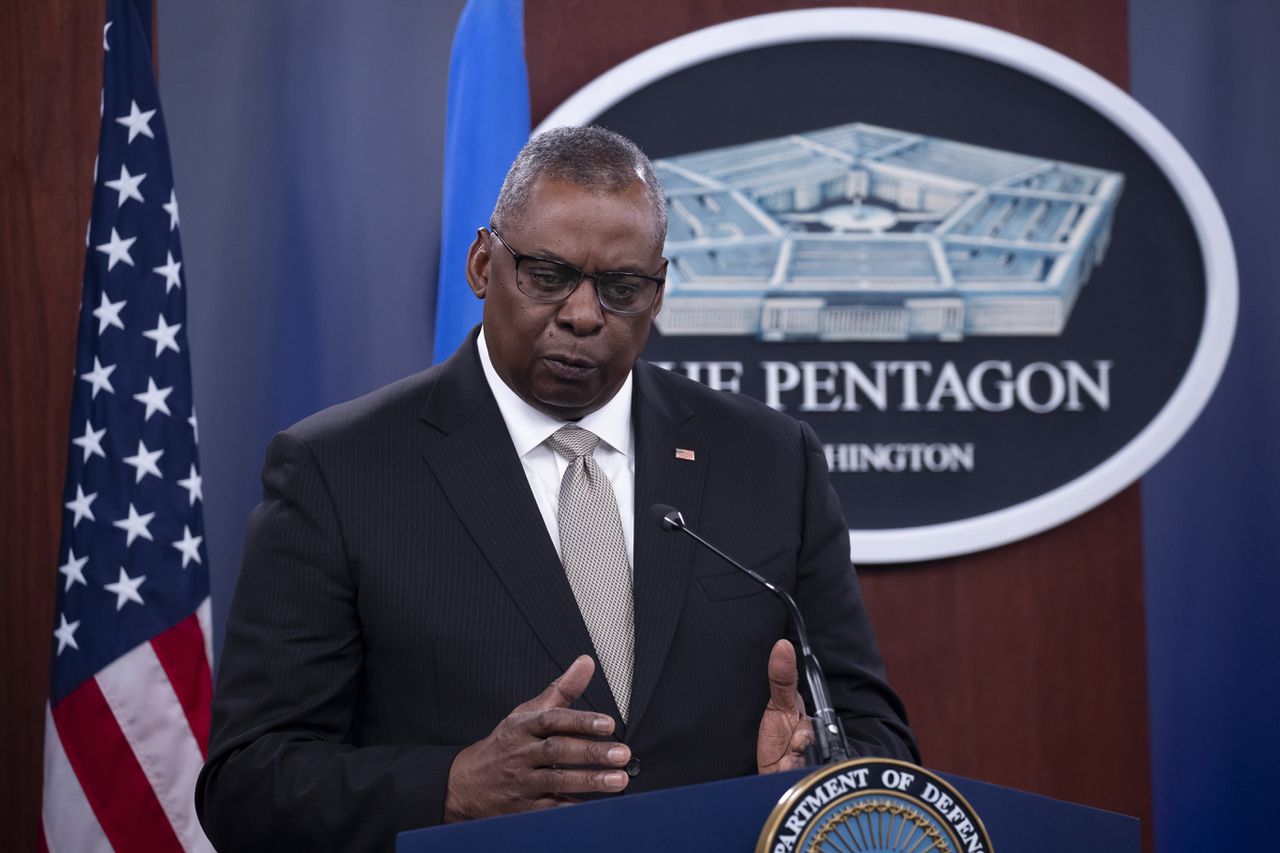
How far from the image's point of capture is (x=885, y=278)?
2893mm

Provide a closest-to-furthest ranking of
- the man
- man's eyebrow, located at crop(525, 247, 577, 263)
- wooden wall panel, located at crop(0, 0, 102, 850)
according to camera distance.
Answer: the man, man's eyebrow, located at crop(525, 247, 577, 263), wooden wall panel, located at crop(0, 0, 102, 850)

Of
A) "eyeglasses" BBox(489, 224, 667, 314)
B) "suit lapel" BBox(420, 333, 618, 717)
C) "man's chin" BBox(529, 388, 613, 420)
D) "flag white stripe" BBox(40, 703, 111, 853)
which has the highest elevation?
"eyeglasses" BBox(489, 224, 667, 314)

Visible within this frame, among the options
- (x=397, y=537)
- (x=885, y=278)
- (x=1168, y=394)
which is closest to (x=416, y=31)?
(x=885, y=278)

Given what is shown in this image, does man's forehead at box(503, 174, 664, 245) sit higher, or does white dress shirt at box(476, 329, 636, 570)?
man's forehead at box(503, 174, 664, 245)

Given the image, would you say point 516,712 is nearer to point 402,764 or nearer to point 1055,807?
point 402,764

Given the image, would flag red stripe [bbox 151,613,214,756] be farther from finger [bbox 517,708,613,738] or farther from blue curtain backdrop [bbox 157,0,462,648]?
finger [bbox 517,708,613,738]

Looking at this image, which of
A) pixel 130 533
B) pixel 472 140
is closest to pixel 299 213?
pixel 472 140

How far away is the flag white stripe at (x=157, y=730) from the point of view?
240cm

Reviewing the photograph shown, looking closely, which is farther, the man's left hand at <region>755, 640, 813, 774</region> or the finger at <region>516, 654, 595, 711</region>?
the man's left hand at <region>755, 640, 813, 774</region>

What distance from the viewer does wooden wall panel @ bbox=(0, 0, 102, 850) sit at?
2660 millimetres

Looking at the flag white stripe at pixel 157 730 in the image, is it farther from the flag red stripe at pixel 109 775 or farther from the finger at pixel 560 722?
the finger at pixel 560 722

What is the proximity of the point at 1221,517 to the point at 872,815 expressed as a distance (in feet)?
7.30

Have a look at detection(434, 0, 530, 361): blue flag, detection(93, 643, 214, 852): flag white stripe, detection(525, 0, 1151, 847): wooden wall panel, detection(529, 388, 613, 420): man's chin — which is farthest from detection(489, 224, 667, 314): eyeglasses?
detection(525, 0, 1151, 847): wooden wall panel

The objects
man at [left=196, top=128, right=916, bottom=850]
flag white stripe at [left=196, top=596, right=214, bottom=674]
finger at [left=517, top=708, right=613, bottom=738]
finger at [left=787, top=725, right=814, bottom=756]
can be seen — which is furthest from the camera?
flag white stripe at [left=196, top=596, right=214, bottom=674]
